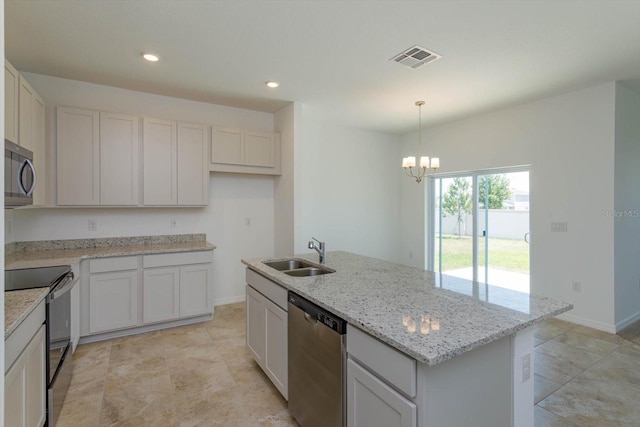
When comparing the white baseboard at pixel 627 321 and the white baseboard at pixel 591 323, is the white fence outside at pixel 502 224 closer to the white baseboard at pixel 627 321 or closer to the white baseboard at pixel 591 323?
the white baseboard at pixel 591 323

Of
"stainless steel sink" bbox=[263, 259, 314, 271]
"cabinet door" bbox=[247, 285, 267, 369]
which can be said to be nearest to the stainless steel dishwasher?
"cabinet door" bbox=[247, 285, 267, 369]

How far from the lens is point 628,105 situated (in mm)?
3604

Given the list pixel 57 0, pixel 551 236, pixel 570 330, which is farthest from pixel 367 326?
pixel 551 236

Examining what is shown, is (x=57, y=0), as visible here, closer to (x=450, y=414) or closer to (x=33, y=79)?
(x=33, y=79)

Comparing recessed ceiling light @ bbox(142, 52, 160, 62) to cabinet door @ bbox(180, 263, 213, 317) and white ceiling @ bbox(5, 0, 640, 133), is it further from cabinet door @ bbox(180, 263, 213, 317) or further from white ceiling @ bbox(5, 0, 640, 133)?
cabinet door @ bbox(180, 263, 213, 317)

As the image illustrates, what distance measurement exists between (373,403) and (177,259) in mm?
2852

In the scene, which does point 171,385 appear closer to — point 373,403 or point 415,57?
point 373,403

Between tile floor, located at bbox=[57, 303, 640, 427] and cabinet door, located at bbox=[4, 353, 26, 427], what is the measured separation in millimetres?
688

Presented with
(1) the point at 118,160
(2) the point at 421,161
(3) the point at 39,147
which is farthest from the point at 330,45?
(3) the point at 39,147

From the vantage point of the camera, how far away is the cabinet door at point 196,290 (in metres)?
3.56

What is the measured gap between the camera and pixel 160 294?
3.44 m

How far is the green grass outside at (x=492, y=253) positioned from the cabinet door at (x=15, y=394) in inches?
200

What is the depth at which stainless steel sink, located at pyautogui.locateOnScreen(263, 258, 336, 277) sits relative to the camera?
8.28 ft

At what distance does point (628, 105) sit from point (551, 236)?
1693mm
